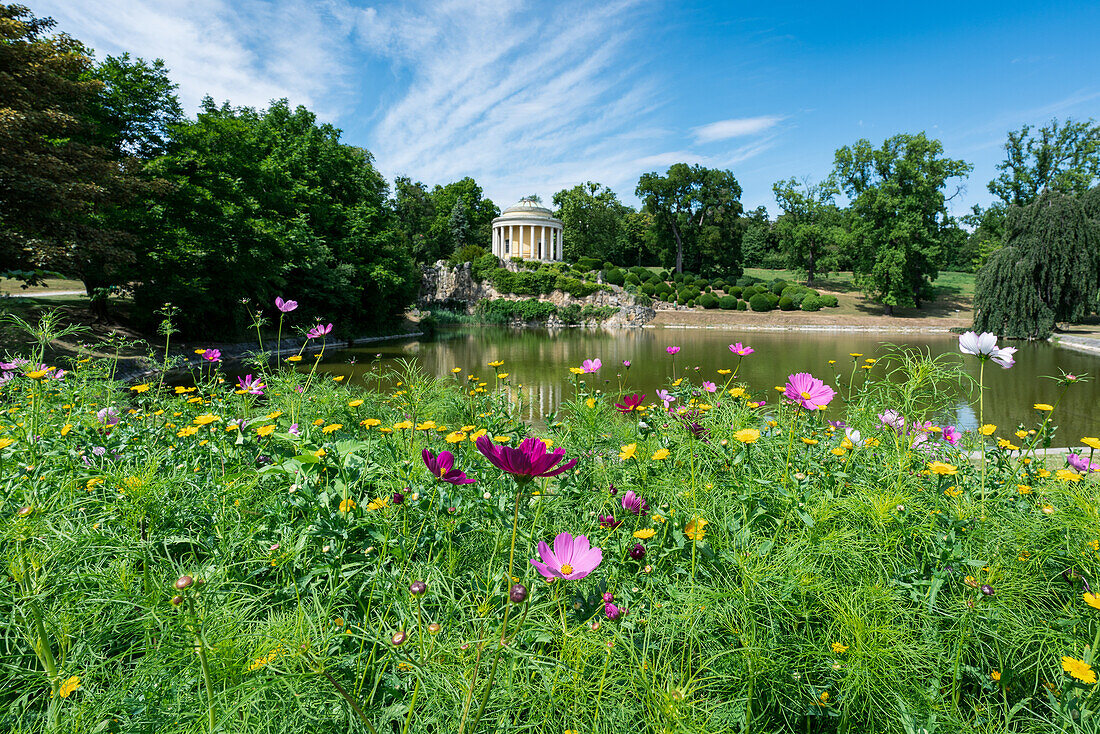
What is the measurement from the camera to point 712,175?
156 ft

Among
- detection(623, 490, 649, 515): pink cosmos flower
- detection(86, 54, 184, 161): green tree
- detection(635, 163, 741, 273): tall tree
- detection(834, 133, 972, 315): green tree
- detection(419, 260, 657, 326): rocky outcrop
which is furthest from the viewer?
detection(635, 163, 741, 273): tall tree

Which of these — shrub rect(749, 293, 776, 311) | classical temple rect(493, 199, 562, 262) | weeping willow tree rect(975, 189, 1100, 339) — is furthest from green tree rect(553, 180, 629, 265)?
weeping willow tree rect(975, 189, 1100, 339)

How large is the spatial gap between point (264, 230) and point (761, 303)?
29.2 m

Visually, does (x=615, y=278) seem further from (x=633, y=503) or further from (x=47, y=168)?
(x=633, y=503)

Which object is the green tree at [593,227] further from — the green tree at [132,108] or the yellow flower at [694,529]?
the yellow flower at [694,529]

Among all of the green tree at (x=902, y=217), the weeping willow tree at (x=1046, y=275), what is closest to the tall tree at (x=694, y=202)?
the green tree at (x=902, y=217)

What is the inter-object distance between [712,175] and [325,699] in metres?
52.5

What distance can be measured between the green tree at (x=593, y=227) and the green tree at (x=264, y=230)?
2795cm

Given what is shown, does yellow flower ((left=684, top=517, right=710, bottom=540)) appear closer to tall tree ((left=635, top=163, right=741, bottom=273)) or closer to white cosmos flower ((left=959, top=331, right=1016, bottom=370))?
white cosmos flower ((left=959, top=331, right=1016, bottom=370))

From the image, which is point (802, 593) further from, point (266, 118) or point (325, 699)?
point (266, 118)

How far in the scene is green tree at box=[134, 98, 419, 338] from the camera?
1403 centimetres

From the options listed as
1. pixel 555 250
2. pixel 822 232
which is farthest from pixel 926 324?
pixel 555 250

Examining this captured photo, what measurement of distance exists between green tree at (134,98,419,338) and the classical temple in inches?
865

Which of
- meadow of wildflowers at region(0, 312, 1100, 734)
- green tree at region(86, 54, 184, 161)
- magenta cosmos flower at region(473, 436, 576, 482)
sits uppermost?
green tree at region(86, 54, 184, 161)
